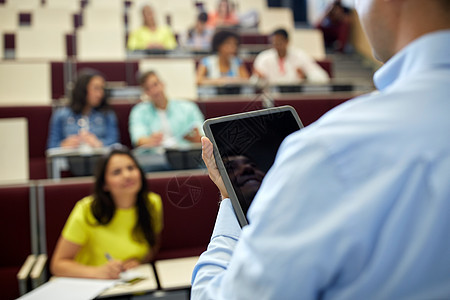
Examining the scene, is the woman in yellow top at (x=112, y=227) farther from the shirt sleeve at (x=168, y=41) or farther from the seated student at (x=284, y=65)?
the shirt sleeve at (x=168, y=41)

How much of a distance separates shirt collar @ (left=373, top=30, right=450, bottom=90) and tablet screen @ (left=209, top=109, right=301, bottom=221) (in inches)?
5.6

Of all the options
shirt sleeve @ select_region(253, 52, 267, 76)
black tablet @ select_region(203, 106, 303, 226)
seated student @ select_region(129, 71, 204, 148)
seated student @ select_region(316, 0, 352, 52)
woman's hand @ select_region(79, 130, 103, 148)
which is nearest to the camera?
black tablet @ select_region(203, 106, 303, 226)

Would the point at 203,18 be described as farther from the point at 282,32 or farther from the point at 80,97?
the point at 80,97

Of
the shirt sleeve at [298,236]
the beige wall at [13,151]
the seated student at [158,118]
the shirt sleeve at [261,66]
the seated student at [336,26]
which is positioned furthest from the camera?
the seated student at [336,26]

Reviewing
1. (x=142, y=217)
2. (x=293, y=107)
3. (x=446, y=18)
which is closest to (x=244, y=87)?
(x=142, y=217)

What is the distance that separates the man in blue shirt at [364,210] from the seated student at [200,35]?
3.46m

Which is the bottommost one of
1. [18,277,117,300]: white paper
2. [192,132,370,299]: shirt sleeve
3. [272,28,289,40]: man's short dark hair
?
[18,277,117,300]: white paper

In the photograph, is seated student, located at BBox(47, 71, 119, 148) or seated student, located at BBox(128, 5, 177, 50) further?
seated student, located at BBox(128, 5, 177, 50)

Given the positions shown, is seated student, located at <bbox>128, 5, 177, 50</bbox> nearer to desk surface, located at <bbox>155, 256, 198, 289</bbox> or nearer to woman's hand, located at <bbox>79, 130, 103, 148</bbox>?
woman's hand, located at <bbox>79, 130, 103, 148</bbox>

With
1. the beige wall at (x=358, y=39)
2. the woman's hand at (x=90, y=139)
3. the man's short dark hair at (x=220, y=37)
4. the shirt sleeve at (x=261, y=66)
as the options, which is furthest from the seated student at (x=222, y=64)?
the beige wall at (x=358, y=39)

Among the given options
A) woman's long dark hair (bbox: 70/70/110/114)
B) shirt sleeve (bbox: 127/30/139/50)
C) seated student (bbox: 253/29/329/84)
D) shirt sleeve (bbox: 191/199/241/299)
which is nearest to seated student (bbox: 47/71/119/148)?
woman's long dark hair (bbox: 70/70/110/114)

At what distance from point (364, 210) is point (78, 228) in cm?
108

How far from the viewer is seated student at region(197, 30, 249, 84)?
2646 millimetres

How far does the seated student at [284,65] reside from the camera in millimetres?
2842
